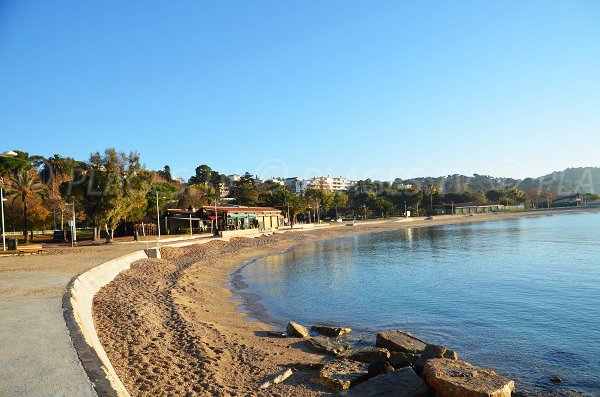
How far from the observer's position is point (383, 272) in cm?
2789

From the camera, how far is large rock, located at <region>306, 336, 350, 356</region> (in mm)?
11326

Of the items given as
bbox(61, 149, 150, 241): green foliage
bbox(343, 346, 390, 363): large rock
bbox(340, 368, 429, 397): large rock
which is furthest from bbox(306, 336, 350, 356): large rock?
bbox(61, 149, 150, 241): green foliage

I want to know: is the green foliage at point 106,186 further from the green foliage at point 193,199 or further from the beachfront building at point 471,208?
the beachfront building at point 471,208

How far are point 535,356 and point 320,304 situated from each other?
900cm

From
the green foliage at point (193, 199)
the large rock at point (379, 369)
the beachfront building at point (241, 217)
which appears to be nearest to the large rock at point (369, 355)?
the large rock at point (379, 369)

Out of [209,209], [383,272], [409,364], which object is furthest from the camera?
[209,209]

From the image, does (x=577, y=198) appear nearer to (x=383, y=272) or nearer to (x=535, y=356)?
(x=383, y=272)

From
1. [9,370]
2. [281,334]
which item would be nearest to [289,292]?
[281,334]

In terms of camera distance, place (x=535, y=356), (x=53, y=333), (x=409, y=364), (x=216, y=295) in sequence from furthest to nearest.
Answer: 1. (x=216, y=295)
2. (x=535, y=356)
3. (x=409, y=364)
4. (x=53, y=333)

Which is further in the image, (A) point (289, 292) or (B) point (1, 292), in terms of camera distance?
(A) point (289, 292)

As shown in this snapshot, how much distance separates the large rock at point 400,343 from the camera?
11.1 meters

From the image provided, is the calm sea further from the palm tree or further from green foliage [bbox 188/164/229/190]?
green foliage [bbox 188/164/229/190]

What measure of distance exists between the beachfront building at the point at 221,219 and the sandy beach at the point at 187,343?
38.3m

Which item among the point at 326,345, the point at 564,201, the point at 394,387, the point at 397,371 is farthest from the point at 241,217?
the point at 564,201
